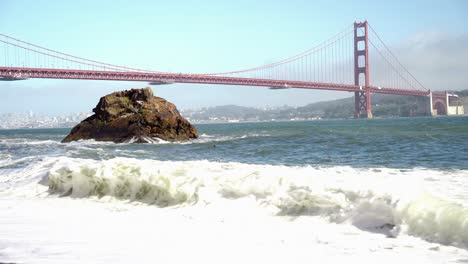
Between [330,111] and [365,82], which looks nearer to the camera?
[365,82]

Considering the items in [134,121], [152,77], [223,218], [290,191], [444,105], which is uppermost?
[152,77]

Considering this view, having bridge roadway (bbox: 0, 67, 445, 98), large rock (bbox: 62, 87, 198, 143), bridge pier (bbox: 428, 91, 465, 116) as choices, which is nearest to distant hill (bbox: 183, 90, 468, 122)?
bridge pier (bbox: 428, 91, 465, 116)

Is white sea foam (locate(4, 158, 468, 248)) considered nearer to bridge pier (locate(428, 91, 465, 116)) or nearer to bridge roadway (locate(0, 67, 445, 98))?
bridge roadway (locate(0, 67, 445, 98))

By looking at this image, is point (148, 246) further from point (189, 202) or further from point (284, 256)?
point (189, 202)

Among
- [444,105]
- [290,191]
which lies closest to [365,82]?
[444,105]

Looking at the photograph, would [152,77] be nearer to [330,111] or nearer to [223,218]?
[223,218]

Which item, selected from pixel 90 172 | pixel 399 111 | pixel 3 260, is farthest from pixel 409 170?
pixel 399 111
